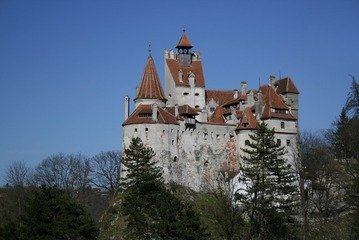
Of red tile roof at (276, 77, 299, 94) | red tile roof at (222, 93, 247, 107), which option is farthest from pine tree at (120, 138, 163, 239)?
red tile roof at (276, 77, 299, 94)

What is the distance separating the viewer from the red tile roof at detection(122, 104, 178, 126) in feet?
229

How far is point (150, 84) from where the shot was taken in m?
73.2

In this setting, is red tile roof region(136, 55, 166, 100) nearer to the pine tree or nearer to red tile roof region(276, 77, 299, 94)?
the pine tree

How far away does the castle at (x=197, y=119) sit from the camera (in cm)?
6994

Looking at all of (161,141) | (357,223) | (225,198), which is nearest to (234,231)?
(225,198)

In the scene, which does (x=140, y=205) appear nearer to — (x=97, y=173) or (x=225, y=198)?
(x=225, y=198)

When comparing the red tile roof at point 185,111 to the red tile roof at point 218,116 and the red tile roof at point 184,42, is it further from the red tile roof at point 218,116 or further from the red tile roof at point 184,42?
the red tile roof at point 184,42

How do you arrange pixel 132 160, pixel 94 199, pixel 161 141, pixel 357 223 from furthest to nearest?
pixel 94 199
pixel 161 141
pixel 132 160
pixel 357 223

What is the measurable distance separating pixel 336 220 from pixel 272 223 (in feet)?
42.2

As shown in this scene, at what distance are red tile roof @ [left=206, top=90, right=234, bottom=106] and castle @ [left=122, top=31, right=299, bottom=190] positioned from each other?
129mm

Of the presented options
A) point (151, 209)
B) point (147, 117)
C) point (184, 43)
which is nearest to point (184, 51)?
point (184, 43)

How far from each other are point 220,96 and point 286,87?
8.53m

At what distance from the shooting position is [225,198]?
55.2 meters

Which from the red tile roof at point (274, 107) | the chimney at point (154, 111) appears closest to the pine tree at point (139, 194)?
the chimney at point (154, 111)
